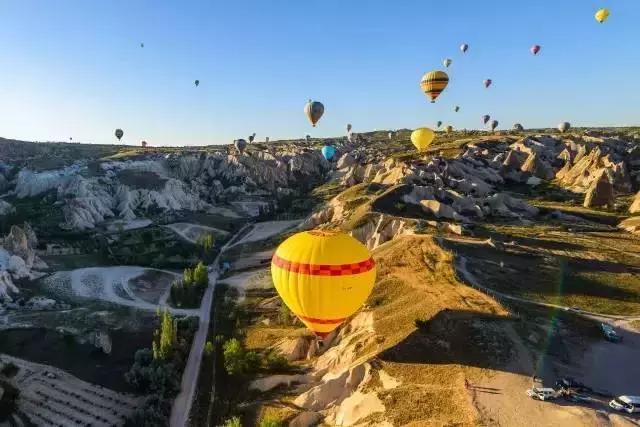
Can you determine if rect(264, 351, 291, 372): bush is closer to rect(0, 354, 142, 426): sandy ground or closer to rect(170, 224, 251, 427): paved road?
rect(170, 224, 251, 427): paved road

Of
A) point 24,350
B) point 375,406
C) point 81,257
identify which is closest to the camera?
point 375,406

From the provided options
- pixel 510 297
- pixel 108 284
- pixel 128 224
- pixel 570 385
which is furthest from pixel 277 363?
pixel 128 224

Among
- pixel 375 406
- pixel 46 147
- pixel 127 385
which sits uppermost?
pixel 46 147

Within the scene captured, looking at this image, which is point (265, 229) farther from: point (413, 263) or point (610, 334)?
point (610, 334)

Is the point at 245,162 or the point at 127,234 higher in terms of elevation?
the point at 245,162

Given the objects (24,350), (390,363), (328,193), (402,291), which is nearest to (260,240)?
(328,193)

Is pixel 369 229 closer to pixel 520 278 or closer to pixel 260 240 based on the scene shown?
pixel 520 278

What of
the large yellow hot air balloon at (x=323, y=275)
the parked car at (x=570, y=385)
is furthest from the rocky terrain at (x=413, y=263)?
the large yellow hot air balloon at (x=323, y=275)

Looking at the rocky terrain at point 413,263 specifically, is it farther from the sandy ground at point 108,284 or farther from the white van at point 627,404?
the white van at point 627,404
